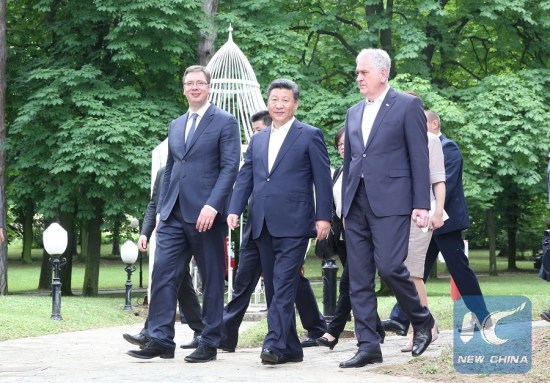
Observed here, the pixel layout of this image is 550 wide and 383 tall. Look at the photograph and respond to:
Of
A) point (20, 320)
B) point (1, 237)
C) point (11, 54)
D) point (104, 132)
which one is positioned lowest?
point (20, 320)

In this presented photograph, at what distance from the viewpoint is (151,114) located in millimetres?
Answer: 24422

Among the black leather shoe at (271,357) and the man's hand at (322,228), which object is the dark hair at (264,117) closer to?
the man's hand at (322,228)

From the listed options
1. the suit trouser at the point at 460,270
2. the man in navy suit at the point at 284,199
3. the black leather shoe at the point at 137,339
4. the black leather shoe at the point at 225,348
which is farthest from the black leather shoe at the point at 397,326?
the black leather shoe at the point at 137,339

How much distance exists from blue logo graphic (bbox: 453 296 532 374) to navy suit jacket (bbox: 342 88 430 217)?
1080mm

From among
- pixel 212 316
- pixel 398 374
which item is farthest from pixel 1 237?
pixel 398 374

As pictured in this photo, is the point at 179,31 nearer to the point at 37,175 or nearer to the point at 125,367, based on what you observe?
the point at 37,175

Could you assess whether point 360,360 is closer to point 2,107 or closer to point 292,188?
point 292,188

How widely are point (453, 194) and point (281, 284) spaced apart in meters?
2.34

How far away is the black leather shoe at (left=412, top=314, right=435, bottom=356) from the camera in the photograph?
7965 millimetres

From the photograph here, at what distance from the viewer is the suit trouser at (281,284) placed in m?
8.28

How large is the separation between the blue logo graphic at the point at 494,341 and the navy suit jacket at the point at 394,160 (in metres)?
1.08

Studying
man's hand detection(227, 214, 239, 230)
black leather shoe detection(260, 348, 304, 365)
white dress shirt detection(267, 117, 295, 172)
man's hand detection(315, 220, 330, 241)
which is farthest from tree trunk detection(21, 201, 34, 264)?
black leather shoe detection(260, 348, 304, 365)

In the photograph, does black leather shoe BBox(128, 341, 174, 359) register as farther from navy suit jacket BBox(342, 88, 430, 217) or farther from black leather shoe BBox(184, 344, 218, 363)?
navy suit jacket BBox(342, 88, 430, 217)

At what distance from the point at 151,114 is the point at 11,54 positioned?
164 inches
